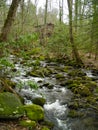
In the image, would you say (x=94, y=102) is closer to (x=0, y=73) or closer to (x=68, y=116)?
(x=68, y=116)

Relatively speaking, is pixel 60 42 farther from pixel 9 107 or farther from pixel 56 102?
pixel 9 107

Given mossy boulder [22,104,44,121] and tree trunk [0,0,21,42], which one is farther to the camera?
tree trunk [0,0,21,42]

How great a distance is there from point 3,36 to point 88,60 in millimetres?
12593

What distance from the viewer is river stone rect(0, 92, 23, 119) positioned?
21.5 ft

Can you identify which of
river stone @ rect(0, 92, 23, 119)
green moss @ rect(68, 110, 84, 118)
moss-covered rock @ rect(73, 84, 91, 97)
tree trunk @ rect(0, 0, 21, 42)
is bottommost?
green moss @ rect(68, 110, 84, 118)

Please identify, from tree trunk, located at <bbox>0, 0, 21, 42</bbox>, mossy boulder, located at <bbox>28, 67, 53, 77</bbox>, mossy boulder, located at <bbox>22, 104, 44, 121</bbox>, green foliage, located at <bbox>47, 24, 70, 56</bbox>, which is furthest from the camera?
green foliage, located at <bbox>47, 24, 70, 56</bbox>

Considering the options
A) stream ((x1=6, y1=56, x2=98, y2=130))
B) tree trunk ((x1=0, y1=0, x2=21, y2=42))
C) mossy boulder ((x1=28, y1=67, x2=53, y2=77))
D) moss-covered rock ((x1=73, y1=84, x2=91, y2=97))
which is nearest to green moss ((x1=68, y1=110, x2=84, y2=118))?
stream ((x1=6, y1=56, x2=98, y2=130))

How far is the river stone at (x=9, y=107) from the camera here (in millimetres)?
6551

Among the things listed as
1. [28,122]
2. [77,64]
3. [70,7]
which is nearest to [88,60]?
[77,64]

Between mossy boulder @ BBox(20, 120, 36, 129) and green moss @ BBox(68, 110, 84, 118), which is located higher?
mossy boulder @ BBox(20, 120, 36, 129)

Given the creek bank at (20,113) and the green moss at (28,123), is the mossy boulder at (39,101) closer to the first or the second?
the creek bank at (20,113)

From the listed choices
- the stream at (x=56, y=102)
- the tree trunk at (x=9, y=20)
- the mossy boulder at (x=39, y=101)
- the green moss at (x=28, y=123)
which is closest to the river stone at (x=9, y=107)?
the green moss at (x=28, y=123)

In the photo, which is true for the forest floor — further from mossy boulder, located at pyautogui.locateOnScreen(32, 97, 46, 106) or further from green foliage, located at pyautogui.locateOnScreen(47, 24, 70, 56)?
mossy boulder, located at pyautogui.locateOnScreen(32, 97, 46, 106)

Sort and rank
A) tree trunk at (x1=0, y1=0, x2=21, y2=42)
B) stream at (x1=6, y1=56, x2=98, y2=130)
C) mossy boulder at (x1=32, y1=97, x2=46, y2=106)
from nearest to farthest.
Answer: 1. stream at (x1=6, y1=56, x2=98, y2=130)
2. tree trunk at (x1=0, y1=0, x2=21, y2=42)
3. mossy boulder at (x1=32, y1=97, x2=46, y2=106)
